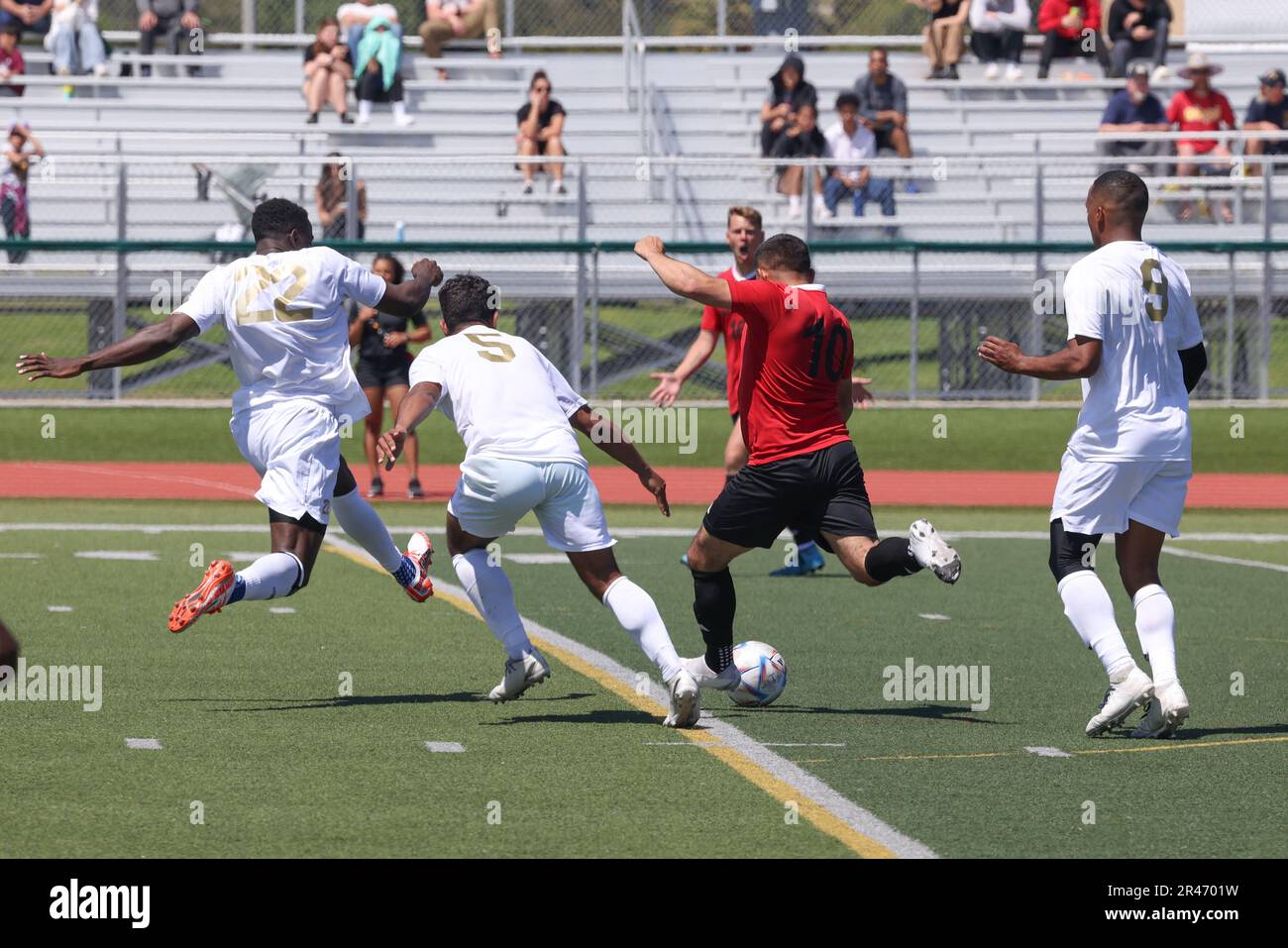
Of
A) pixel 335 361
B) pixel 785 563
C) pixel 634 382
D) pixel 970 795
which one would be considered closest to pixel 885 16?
pixel 634 382

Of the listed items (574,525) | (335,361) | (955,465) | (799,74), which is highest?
(799,74)

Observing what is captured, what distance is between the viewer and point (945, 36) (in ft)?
96.2

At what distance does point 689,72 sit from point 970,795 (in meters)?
23.4

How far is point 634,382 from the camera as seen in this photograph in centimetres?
2214

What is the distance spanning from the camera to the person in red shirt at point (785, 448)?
830 cm

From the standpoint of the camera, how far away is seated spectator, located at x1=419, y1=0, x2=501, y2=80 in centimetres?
2973

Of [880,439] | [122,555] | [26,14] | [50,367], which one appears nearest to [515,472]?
[50,367]

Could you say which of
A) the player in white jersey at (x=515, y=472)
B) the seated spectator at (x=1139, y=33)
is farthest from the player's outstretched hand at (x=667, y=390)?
the seated spectator at (x=1139, y=33)

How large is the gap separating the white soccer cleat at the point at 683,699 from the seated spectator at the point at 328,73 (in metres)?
21.2

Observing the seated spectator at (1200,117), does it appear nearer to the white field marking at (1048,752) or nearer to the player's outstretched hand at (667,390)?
the player's outstretched hand at (667,390)

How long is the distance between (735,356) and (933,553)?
16.3 ft

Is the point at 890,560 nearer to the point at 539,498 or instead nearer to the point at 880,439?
the point at 539,498

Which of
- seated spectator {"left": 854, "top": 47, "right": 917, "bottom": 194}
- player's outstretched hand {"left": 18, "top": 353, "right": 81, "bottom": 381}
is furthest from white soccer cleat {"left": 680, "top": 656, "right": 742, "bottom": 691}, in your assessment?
seated spectator {"left": 854, "top": 47, "right": 917, "bottom": 194}

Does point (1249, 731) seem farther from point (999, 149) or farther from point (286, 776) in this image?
point (999, 149)
